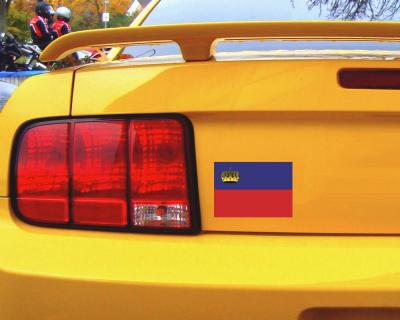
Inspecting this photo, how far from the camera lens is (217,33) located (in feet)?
5.52

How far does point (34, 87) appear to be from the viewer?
5.89ft

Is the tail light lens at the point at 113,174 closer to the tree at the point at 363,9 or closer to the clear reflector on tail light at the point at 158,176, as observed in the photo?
the clear reflector on tail light at the point at 158,176

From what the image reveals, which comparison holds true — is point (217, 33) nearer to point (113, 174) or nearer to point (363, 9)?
point (113, 174)

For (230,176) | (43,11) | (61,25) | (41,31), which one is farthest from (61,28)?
(230,176)

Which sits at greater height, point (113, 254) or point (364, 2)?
point (364, 2)

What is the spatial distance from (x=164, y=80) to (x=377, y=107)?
60cm

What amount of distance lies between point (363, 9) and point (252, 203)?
1380mm

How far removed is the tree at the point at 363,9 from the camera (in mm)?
2664

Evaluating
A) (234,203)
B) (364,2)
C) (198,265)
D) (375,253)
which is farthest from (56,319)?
(364,2)

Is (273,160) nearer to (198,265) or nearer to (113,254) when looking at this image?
(198,265)

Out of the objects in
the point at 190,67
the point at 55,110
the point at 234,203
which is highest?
the point at 190,67

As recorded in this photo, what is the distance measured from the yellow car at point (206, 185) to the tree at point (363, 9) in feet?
3.25

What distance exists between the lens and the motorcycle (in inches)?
522

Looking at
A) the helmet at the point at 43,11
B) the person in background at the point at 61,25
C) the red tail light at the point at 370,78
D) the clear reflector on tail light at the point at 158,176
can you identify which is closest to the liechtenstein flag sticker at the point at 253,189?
the clear reflector on tail light at the point at 158,176
